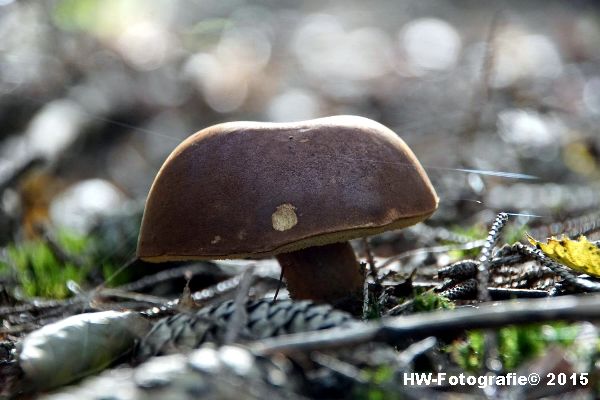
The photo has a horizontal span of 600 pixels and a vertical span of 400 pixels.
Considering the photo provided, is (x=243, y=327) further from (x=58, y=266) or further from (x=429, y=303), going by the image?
(x=58, y=266)

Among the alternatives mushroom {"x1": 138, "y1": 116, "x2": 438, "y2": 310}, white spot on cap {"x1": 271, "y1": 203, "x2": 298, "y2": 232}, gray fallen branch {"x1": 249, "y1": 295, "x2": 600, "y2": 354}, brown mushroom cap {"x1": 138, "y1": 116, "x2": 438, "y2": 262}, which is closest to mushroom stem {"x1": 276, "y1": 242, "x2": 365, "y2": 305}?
mushroom {"x1": 138, "y1": 116, "x2": 438, "y2": 310}

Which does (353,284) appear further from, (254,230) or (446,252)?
(446,252)

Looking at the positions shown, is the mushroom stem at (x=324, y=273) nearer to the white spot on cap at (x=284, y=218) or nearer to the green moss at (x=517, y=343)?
the white spot on cap at (x=284, y=218)

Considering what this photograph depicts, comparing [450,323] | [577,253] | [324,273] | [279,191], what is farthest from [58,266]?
[450,323]

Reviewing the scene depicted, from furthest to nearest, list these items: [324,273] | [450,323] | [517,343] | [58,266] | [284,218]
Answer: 1. [58,266]
2. [324,273]
3. [284,218]
4. [517,343]
5. [450,323]

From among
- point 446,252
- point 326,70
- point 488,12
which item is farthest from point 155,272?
point 488,12
